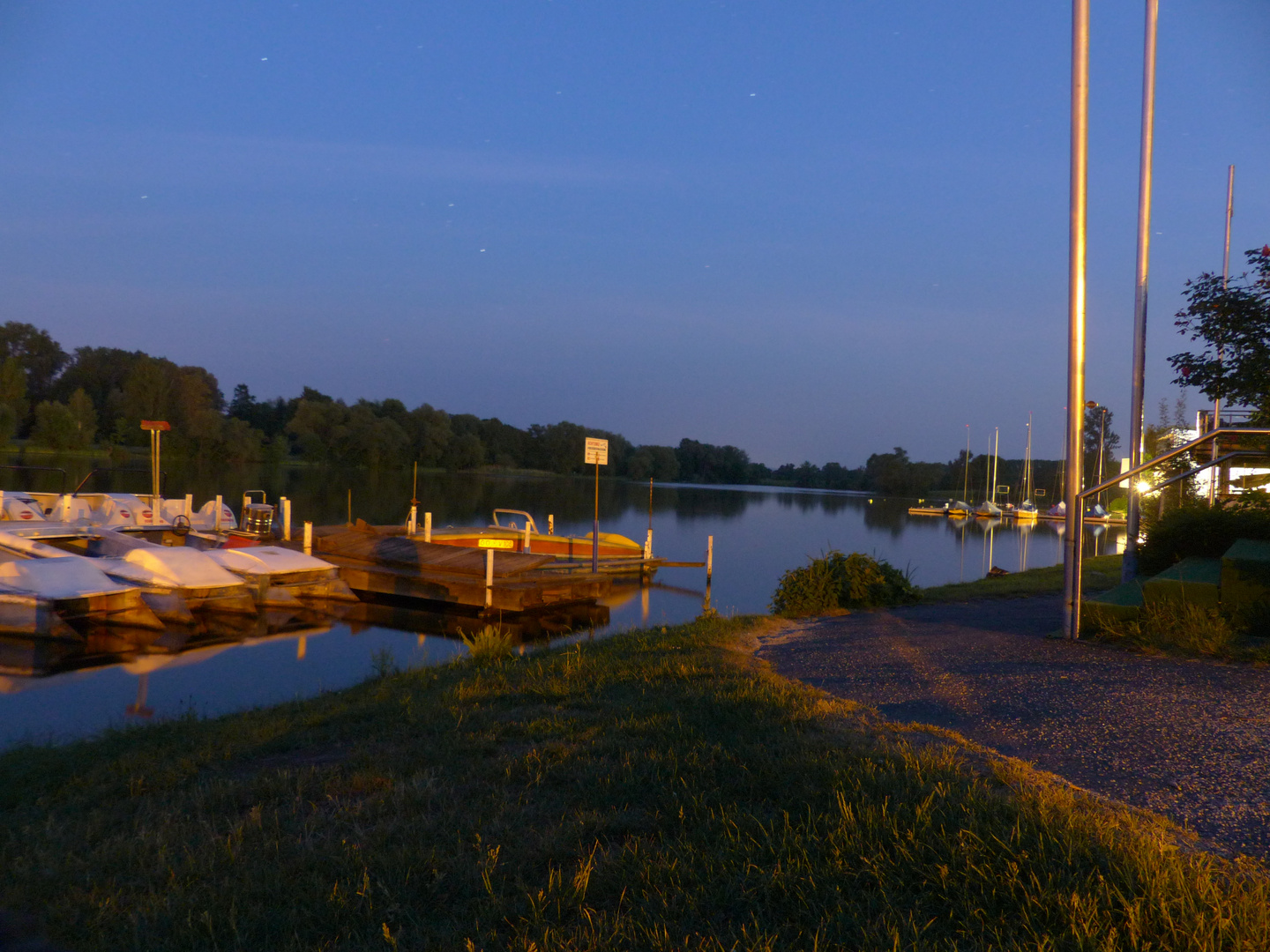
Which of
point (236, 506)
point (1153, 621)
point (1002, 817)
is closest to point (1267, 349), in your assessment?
point (1153, 621)

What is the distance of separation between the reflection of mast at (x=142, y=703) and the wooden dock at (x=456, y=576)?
7.54 metres

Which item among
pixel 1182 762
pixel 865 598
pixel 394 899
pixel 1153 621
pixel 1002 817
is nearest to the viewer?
pixel 394 899

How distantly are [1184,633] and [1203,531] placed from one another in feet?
12.2

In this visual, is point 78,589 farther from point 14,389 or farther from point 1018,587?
point 14,389

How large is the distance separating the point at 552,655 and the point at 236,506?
3784 cm

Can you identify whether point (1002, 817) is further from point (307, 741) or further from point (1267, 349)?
point (1267, 349)

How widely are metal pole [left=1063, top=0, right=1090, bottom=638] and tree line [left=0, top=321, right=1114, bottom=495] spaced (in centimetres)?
6757

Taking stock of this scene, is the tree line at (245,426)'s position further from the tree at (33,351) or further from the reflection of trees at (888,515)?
the reflection of trees at (888,515)

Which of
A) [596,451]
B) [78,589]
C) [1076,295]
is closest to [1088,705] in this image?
[1076,295]

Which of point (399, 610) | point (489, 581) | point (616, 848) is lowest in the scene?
point (399, 610)

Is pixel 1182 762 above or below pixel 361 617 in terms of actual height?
above

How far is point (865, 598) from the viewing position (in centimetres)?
1322

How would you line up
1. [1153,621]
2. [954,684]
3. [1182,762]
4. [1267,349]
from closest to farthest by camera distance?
1. [1182,762]
2. [954,684]
3. [1153,621]
4. [1267,349]

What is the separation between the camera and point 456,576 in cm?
1959
